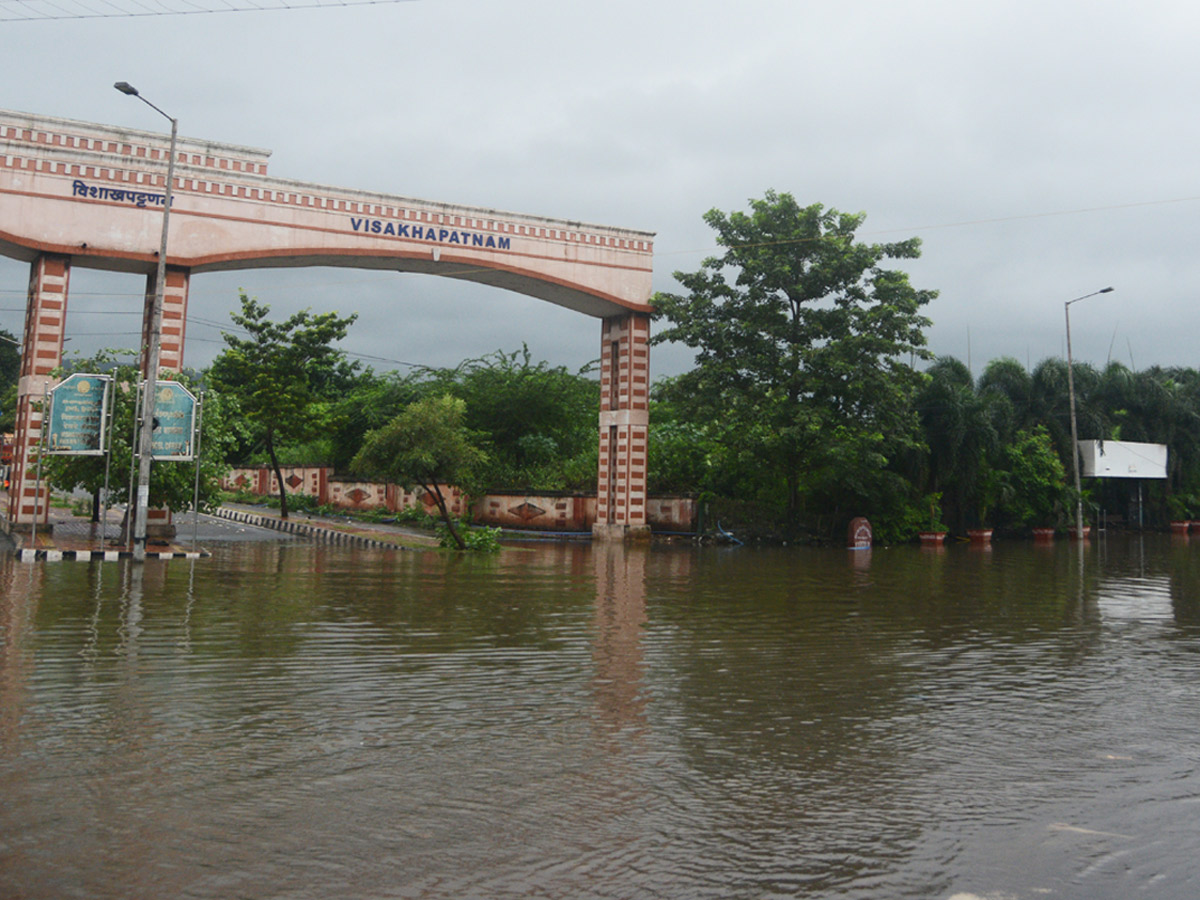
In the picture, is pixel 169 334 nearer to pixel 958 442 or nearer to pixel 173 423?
pixel 173 423

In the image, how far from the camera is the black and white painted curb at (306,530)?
2464 centimetres

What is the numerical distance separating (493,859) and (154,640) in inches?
233

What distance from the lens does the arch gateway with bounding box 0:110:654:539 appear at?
22.4 metres

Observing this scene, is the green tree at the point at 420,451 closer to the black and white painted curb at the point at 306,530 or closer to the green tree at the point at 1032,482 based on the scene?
the black and white painted curb at the point at 306,530

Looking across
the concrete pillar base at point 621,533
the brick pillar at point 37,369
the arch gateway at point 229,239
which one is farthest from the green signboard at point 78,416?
the concrete pillar base at point 621,533

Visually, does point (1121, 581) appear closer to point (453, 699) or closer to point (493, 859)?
point (453, 699)

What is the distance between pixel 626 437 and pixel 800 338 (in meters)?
5.94

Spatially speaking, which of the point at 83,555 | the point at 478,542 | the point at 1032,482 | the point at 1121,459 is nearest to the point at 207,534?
the point at 478,542

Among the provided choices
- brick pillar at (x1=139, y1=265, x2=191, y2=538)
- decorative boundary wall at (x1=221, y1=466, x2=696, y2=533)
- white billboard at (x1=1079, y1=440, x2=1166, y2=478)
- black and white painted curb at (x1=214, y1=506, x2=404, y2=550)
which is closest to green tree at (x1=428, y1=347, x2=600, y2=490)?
decorative boundary wall at (x1=221, y1=466, x2=696, y2=533)

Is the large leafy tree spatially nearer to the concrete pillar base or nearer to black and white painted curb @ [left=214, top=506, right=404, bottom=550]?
the concrete pillar base

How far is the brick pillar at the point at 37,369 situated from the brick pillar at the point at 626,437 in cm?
1496

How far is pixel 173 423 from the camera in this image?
1936 cm

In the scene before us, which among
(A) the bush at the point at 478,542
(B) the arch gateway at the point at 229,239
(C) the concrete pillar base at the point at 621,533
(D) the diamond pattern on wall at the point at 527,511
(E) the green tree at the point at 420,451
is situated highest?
(B) the arch gateway at the point at 229,239

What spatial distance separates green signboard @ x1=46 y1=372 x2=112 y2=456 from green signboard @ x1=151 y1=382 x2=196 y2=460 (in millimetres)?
941
